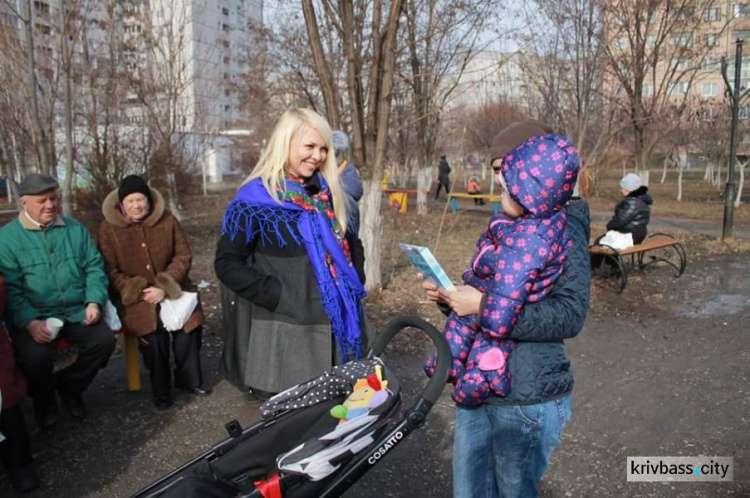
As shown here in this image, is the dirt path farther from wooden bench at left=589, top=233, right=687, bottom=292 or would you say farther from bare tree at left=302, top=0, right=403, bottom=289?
bare tree at left=302, top=0, right=403, bottom=289

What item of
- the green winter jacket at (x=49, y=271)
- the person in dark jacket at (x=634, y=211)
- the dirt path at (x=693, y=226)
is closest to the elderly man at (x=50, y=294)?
the green winter jacket at (x=49, y=271)

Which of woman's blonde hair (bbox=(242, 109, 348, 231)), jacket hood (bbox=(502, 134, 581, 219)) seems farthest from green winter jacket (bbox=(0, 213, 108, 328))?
jacket hood (bbox=(502, 134, 581, 219))

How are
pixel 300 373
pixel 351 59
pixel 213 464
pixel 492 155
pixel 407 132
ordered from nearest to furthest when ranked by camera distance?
pixel 213 464
pixel 492 155
pixel 300 373
pixel 351 59
pixel 407 132

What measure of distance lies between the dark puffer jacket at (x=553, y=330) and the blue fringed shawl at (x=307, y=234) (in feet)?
3.95

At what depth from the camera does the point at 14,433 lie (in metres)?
3.35

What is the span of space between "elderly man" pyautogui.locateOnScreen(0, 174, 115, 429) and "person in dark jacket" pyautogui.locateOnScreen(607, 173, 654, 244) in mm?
6992

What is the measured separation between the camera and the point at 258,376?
3348 millimetres

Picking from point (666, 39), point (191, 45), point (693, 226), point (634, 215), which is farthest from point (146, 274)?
point (666, 39)

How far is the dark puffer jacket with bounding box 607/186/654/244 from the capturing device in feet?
27.9

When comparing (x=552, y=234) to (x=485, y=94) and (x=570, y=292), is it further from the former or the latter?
(x=485, y=94)

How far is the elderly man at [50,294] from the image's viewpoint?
3838mm

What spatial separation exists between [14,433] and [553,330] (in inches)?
120

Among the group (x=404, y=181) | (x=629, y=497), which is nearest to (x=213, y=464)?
(x=629, y=497)

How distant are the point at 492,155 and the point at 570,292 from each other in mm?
779
